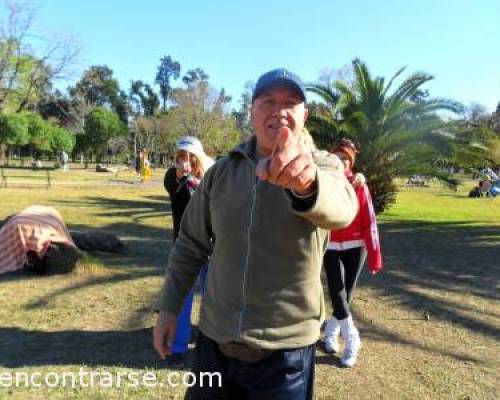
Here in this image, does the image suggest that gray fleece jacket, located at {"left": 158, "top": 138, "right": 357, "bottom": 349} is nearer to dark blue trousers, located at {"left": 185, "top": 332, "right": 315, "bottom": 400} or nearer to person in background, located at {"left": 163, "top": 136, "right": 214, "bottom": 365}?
dark blue trousers, located at {"left": 185, "top": 332, "right": 315, "bottom": 400}

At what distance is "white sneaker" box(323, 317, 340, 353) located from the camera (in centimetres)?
442

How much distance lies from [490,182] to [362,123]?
18.7 feet

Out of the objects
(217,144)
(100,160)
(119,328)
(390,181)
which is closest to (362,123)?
(390,181)

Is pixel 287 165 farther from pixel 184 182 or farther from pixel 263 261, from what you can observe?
pixel 184 182

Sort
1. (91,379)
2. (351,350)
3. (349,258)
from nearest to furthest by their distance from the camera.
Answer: (91,379)
(351,350)
(349,258)

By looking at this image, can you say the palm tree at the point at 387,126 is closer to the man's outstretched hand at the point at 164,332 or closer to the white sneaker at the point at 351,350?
the white sneaker at the point at 351,350

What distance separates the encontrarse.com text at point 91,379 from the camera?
3.68 metres

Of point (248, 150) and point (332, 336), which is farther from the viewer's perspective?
point (332, 336)

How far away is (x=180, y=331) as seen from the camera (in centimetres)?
416

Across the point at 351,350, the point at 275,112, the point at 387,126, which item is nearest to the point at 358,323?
the point at 351,350

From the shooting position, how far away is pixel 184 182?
4.11m

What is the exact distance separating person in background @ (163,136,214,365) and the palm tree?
1146 cm

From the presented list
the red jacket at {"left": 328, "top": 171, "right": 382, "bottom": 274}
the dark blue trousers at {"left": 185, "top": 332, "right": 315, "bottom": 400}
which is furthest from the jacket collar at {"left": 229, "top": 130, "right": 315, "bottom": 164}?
the red jacket at {"left": 328, "top": 171, "right": 382, "bottom": 274}

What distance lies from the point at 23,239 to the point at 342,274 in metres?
4.52
